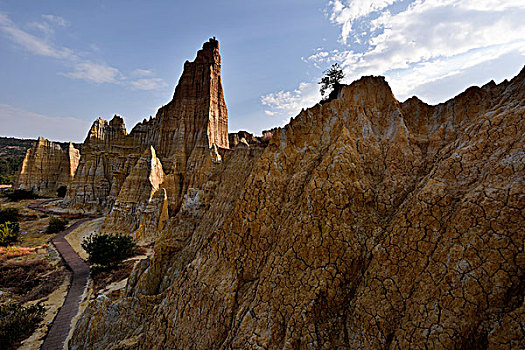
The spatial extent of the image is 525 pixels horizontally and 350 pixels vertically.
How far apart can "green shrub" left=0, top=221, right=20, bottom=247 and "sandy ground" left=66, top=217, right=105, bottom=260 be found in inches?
194

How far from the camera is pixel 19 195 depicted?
1842 inches

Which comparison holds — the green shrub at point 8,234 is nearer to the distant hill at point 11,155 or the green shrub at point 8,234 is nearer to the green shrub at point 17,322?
the green shrub at point 17,322

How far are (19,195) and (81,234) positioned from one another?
3412 cm

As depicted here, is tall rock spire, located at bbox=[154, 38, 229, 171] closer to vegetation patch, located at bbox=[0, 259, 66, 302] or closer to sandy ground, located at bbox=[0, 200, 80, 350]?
sandy ground, located at bbox=[0, 200, 80, 350]

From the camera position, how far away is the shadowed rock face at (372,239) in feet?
9.98

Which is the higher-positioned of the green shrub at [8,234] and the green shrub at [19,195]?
the green shrub at [19,195]

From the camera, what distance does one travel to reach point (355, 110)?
20.7ft

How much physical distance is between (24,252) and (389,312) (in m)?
31.9

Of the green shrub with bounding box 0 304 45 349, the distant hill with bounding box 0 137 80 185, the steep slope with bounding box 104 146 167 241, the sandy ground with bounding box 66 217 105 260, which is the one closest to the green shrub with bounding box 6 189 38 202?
the distant hill with bounding box 0 137 80 185

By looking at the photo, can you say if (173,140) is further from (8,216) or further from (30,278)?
(30,278)

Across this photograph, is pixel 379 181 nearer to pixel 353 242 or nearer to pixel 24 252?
pixel 353 242

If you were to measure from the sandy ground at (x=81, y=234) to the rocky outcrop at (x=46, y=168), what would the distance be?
29.2 m

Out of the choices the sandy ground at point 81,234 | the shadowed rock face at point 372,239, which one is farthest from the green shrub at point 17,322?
the sandy ground at point 81,234

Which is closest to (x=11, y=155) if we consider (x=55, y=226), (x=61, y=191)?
(x=61, y=191)
